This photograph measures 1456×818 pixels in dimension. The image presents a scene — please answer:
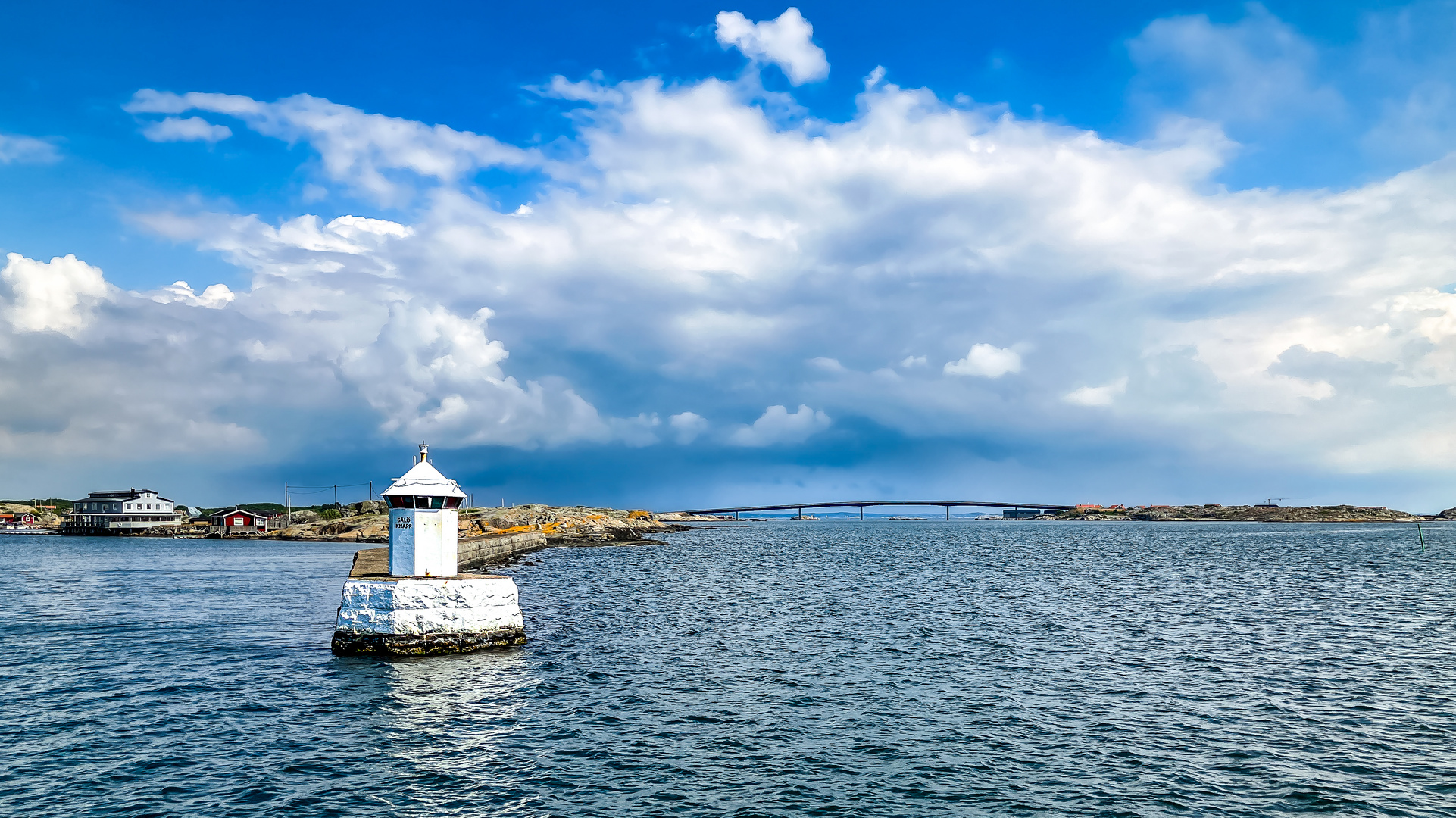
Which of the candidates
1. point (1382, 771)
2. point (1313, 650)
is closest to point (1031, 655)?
point (1313, 650)

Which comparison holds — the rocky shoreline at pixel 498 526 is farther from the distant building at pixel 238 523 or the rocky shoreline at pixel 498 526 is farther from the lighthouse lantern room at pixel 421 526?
the lighthouse lantern room at pixel 421 526

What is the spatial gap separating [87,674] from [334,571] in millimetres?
39947

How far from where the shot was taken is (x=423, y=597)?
27562mm

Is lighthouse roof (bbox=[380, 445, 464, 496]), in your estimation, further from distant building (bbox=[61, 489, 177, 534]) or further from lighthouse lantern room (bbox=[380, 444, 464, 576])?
distant building (bbox=[61, 489, 177, 534])

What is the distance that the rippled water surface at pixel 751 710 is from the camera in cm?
1569

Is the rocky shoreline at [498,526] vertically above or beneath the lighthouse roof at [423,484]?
beneath

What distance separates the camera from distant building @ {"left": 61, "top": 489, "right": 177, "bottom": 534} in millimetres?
150000

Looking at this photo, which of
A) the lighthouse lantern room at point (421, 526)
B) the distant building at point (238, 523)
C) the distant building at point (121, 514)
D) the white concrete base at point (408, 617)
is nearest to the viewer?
the white concrete base at point (408, 617)

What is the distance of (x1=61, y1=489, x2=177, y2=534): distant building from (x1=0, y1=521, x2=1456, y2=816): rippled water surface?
5026 inches

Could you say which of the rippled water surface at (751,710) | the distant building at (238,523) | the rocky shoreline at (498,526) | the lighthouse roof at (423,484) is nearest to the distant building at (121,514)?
the distant building at (238,523)

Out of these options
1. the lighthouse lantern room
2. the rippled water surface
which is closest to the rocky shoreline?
the rippled water surface

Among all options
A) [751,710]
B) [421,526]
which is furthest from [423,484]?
[751,710]

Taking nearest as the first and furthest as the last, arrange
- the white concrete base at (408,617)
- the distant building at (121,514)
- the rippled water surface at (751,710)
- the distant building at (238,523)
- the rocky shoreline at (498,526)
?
the rippled water surface at (751,710) → the white concrete base at (408,617) → the rocky shoreline at (498,526) → the distant building at (238,523) → the distant building at (121,514)

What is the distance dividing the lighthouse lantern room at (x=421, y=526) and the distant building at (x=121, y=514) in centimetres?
15434
